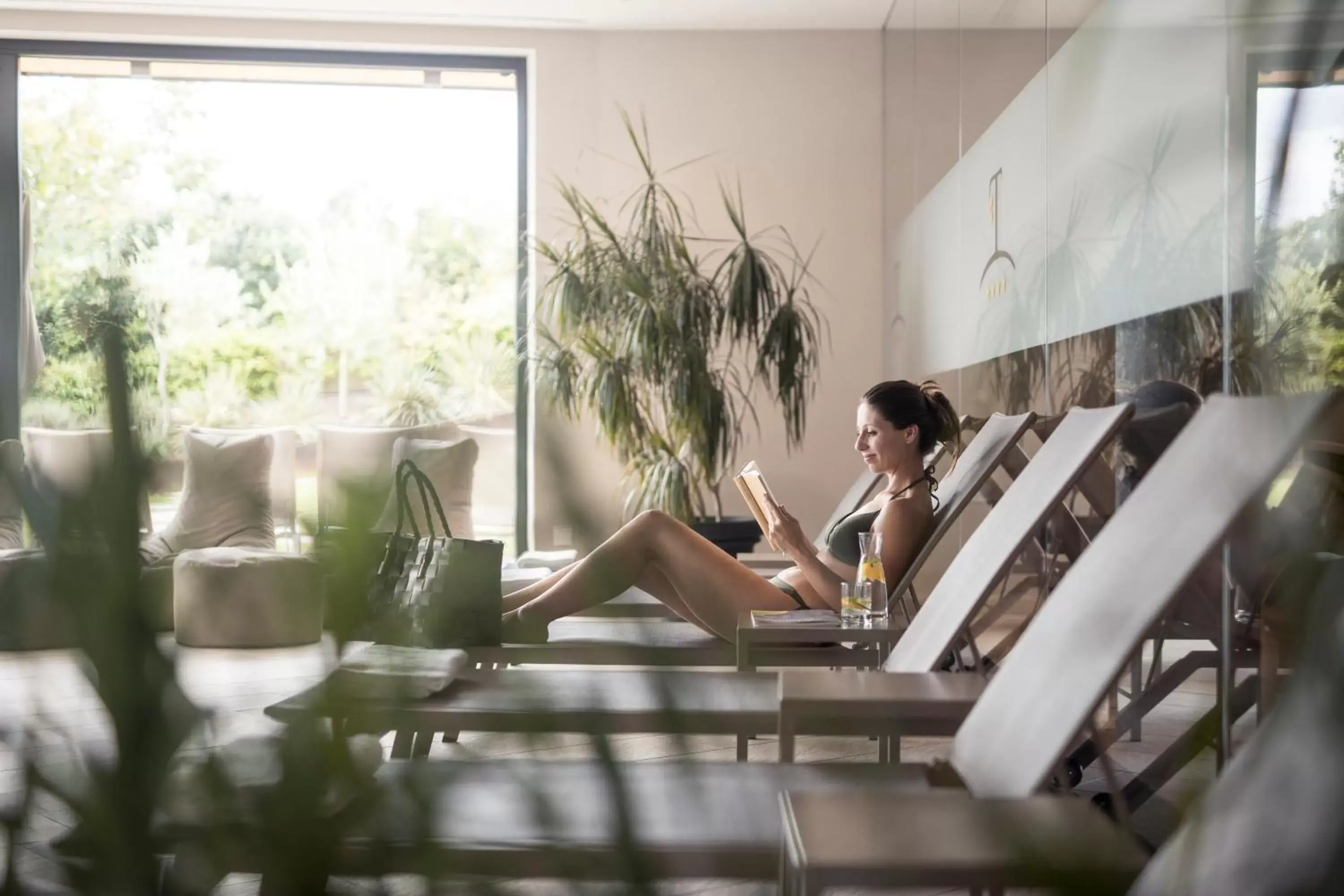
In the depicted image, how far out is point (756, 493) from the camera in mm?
3426

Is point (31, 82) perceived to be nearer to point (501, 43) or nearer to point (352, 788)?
point (501, 43)

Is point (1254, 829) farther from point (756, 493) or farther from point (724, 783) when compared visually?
point (756, 493)

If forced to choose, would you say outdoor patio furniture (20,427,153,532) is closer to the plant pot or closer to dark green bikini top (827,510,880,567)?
dark green bikini top (827,510,880,567)

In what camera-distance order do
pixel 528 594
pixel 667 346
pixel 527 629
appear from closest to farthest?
1. pixel 527 629
2. pixel 528 594
3. pixel 667 346

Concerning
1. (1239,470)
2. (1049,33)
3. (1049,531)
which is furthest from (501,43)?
(1239,470)

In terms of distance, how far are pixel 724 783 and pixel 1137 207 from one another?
273cm

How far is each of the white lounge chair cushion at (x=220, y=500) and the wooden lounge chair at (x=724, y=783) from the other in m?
0.07

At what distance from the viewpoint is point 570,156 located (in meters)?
6.54

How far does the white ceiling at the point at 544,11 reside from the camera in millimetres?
6156

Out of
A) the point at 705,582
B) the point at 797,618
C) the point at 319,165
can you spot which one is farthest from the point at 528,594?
the point at 319,165

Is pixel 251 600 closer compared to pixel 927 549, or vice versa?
pixel 251 600

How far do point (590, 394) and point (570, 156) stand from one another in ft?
5.66

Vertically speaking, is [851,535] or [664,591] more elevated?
[851,535]

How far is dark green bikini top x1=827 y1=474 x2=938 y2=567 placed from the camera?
335 cm
